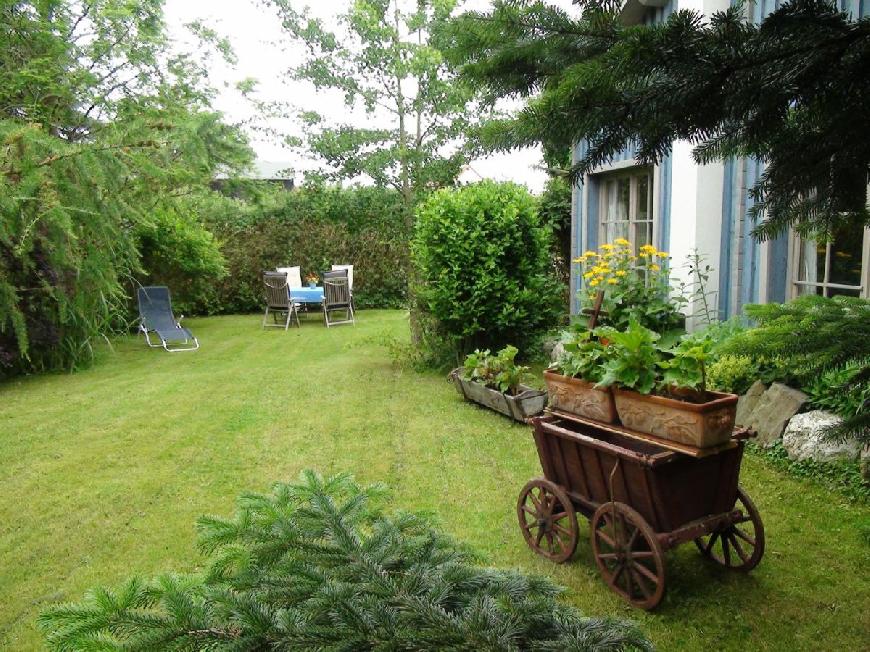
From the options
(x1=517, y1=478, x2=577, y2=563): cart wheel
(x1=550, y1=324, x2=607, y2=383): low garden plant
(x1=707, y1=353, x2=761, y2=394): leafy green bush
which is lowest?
(x1=517, y1=478, x2=577, y2=563): cart wheel

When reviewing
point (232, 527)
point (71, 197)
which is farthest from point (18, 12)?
point (232, 527)

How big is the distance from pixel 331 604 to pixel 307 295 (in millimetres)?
10931

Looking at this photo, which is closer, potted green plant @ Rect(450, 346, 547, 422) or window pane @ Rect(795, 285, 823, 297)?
window pane @ Rect(795, 285, 823, 297)

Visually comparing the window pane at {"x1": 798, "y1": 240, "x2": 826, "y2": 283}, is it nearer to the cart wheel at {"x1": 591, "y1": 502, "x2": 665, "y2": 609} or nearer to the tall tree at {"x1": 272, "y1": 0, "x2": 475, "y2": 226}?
the cart wheel at {"x1": 591, "y1": 502, "x2": 665, "y2": 609}

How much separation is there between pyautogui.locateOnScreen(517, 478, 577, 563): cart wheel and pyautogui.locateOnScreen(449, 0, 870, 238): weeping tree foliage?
1.81 metres

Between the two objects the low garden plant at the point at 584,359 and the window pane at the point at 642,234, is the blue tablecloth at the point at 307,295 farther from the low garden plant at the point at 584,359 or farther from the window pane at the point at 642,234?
the low garden plant at the point at 584,359

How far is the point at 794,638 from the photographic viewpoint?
2395mm

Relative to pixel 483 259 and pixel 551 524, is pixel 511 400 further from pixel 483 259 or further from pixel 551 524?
pixel 551 524

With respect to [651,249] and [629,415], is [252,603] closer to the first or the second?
[629,415]

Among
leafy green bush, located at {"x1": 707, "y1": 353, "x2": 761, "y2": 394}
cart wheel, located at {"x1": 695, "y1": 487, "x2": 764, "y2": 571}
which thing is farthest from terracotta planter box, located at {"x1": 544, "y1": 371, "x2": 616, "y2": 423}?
leafy green bush, located at {"x1": 707, "y1": 353, "x2": 761, "y2": 394}

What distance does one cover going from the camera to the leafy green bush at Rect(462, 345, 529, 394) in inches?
214

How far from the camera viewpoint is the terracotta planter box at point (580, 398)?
2.79 metres

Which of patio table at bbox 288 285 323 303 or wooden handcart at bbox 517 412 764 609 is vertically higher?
patio table at bbox 288 285 323 303

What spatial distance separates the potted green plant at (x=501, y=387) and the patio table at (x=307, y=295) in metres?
6.24
